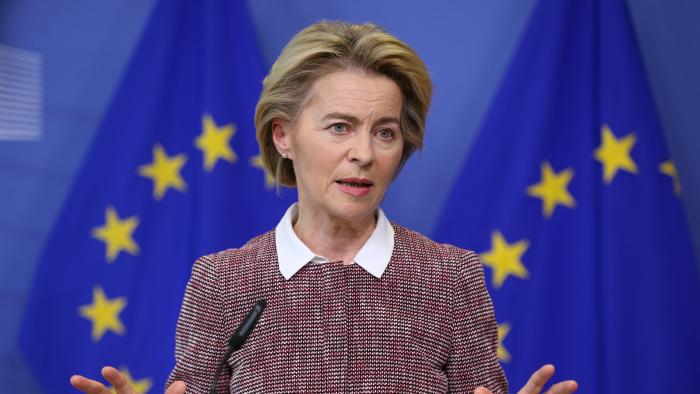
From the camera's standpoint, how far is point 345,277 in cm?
188

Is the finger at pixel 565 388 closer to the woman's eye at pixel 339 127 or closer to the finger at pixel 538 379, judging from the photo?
the finger at pixel 538 379

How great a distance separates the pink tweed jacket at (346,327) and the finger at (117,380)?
183 mm

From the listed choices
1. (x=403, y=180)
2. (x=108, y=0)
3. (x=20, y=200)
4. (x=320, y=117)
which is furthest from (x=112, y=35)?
(x=320, y=117)

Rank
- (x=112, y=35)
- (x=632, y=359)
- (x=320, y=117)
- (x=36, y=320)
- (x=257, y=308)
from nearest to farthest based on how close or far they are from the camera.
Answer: (x=257, y=308), (x=320, y=117), (x=632, y=359), (x=36, y=320), (x=112, y=35)

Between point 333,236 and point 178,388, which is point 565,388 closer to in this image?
point 333,236

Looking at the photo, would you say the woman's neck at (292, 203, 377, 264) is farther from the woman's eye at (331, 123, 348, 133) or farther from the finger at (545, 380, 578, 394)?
the finger at (545, 380, 578, 394)

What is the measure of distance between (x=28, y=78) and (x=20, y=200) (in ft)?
1.22

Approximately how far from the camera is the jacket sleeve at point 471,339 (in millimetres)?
1867

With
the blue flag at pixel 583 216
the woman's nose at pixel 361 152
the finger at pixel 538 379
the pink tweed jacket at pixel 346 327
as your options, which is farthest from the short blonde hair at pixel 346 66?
the blue flag at pixel 583 216

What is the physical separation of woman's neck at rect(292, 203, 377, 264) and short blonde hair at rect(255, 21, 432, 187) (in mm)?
181

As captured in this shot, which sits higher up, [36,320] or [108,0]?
[108,0]

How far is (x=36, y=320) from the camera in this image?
2992mm

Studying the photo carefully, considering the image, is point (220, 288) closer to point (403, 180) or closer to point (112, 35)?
point (403, 180)

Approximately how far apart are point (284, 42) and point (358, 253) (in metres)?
1.43
